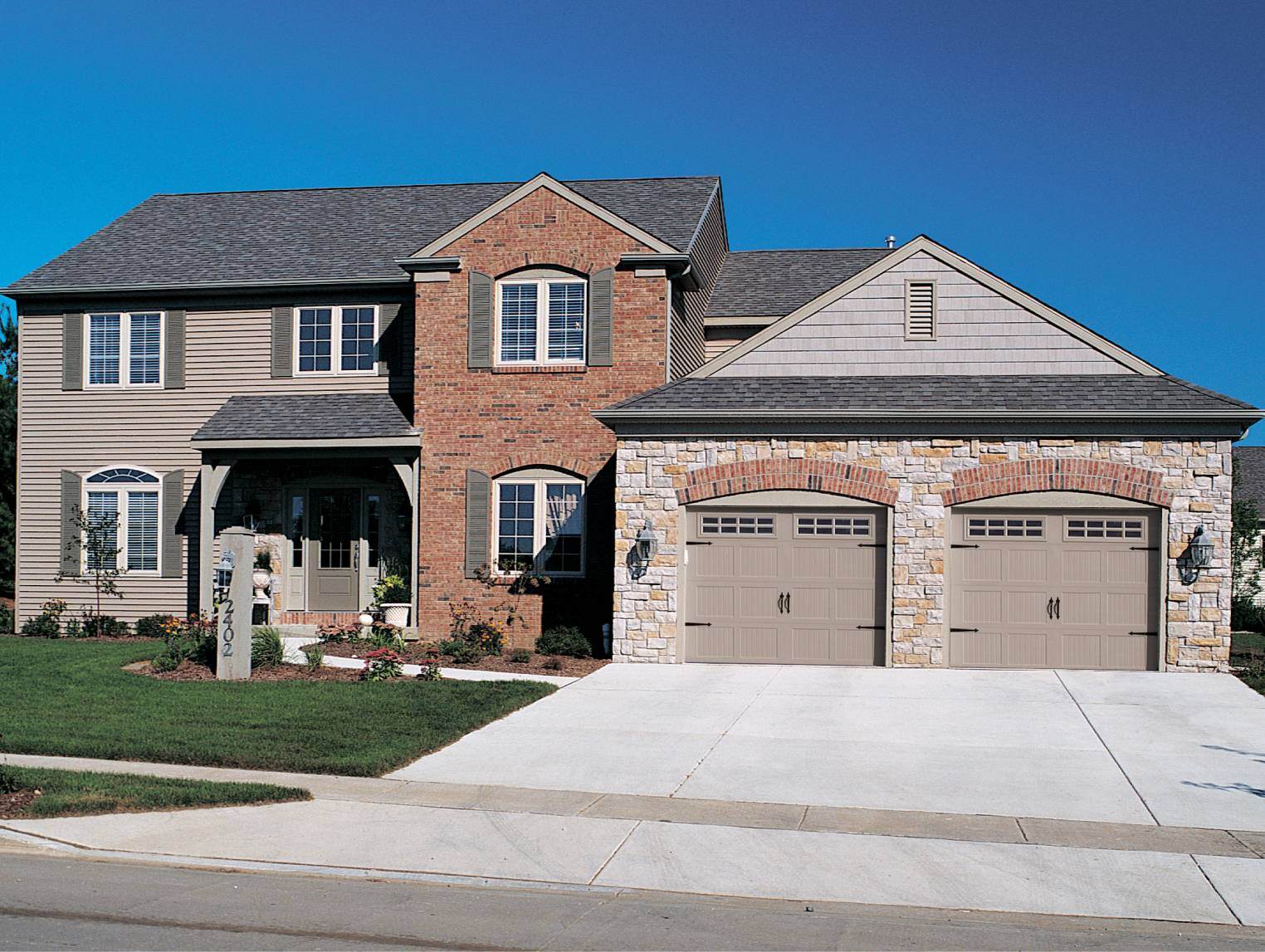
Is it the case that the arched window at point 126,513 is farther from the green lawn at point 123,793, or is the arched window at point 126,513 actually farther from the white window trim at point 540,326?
the green lawn at point 123,793

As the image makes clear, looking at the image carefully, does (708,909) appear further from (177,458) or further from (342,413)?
(177,458)

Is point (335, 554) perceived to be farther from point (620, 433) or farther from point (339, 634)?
point (620, 433)

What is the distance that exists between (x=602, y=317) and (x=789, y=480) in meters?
4.55

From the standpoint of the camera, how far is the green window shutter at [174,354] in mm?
23266

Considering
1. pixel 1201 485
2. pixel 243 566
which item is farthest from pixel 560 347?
pixel 1201 485

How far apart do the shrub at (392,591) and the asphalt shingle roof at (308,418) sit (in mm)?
2591

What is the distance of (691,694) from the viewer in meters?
15.4

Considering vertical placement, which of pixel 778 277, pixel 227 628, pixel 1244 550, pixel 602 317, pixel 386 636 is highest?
pixel 778 277

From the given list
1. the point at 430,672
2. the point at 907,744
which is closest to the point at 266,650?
the point at 430,672

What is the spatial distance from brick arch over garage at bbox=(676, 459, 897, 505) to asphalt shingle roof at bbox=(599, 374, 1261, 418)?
83cm

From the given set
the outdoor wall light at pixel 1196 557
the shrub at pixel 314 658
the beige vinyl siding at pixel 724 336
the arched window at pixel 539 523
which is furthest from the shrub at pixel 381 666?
the outdoor wall light at pixel 1196 557

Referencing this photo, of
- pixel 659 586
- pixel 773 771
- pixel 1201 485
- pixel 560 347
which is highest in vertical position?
pixel 560 347

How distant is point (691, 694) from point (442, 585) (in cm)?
665

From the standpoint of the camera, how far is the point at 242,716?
43.6 ft
